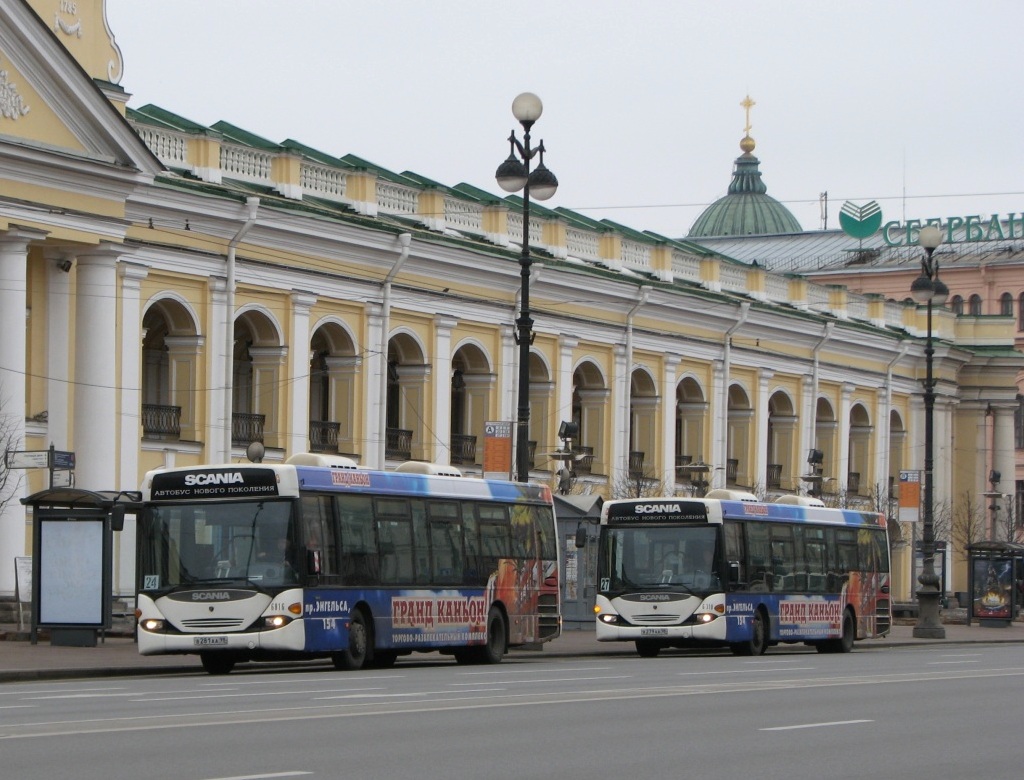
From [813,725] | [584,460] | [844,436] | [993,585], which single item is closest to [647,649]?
[813,725]

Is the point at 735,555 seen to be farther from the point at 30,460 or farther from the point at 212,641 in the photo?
the point at 212,641

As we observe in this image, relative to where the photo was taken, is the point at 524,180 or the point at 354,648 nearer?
the point at 354,648

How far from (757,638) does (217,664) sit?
11.7 meters

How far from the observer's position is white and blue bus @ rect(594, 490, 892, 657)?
35.5 m

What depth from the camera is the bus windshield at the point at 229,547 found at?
89.6 feet

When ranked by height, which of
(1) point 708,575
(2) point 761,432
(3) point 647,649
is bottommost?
(3) point 647,649

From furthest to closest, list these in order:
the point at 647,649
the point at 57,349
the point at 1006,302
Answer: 1. the point at 1006,302
2. the point at 57,349
3. the point at 647,649

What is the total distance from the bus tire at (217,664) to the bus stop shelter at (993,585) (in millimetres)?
36589

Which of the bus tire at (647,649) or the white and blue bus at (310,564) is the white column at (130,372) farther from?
the white and blue bus at (310,564)

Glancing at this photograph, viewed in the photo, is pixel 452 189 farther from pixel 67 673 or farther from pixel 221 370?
pixel 67 673

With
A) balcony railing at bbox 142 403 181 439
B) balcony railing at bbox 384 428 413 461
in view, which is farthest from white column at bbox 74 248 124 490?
balcony railing at bbox 384 428 413 461

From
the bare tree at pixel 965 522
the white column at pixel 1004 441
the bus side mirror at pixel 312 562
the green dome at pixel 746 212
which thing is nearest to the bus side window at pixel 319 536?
the bus side mirror at pixel 312 562

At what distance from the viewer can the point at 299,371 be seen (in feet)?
163

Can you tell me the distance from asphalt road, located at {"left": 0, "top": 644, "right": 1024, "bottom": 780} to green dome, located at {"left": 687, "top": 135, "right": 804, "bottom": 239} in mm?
93386
